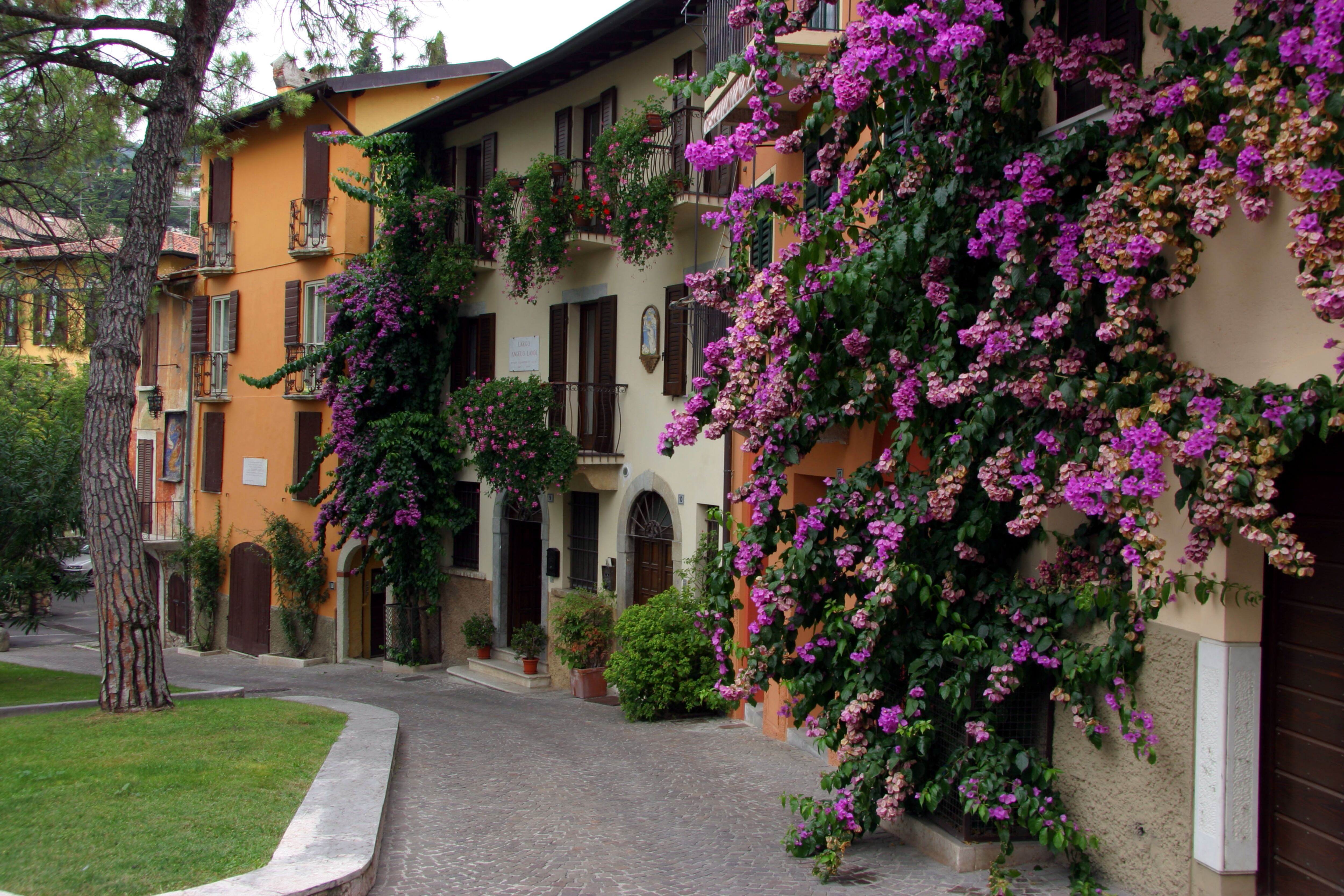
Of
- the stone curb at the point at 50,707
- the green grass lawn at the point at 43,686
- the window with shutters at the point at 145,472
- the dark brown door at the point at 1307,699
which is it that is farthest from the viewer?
the window with shutters at the point at 145,472

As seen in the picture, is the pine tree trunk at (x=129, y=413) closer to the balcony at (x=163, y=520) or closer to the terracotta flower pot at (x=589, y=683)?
the terracotta flower pot at (x=589, y=683)

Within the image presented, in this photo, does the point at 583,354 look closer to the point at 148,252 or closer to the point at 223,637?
the point at 148,252

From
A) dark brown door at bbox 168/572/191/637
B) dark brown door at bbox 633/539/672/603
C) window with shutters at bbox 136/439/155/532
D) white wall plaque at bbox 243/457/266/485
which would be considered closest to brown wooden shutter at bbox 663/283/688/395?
dark brown door at bbox 633/539/672/603

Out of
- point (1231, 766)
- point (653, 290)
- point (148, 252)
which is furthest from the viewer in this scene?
point (653, 290)

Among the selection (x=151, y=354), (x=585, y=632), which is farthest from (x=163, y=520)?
(x=585, y=632)

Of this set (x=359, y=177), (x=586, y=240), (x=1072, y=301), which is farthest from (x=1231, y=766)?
(x=359, y=177)

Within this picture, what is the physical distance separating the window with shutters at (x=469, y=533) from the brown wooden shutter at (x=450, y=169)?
5.62 metres

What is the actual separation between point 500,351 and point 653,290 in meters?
4.56

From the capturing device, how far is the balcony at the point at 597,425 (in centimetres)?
1527

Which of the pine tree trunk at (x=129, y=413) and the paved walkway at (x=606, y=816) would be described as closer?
the paved walkway at (x=606, y=816)

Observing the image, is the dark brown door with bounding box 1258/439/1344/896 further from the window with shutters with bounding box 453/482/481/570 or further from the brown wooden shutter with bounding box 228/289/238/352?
the brown wooden shutter with bounding box 228/289/238/352

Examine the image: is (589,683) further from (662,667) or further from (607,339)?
(607,339)

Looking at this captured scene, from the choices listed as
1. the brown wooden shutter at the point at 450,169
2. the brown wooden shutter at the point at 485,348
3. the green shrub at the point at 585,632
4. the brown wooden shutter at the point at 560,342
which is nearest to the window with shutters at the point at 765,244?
the brown wooden shutter at the point at 560,342

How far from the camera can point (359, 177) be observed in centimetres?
1948
